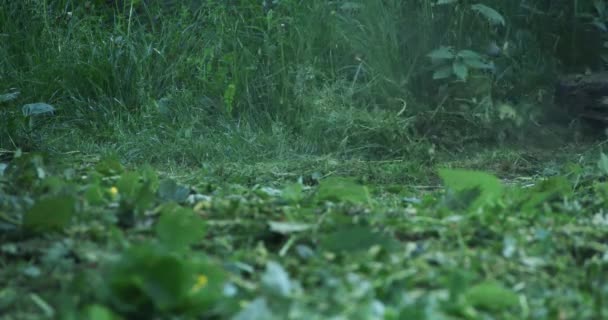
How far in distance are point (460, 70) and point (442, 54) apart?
15 cm

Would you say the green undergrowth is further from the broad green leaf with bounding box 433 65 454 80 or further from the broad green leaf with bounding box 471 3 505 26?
the broad green leaf with bounding box 471 3 505 26

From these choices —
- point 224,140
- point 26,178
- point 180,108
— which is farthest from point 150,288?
point 180,108

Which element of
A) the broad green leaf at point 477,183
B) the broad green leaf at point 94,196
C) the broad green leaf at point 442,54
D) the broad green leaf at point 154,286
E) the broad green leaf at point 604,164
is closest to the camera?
the broad green leaf at point 154,286

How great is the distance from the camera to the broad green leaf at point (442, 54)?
4773 millimetres

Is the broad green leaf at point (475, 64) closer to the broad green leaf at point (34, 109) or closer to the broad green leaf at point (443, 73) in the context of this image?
the broad green leaf at point (443, 73)

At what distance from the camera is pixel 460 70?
470 cm

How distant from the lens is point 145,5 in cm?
593

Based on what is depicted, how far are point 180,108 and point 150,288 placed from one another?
3.53 m

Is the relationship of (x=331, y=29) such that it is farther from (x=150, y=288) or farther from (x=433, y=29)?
(x=150, y=288)

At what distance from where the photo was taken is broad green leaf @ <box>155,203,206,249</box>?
1579mm

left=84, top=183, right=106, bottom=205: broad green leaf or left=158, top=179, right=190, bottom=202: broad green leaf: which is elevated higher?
left=84, top=183, right=106, bottom=205: broad green leaf

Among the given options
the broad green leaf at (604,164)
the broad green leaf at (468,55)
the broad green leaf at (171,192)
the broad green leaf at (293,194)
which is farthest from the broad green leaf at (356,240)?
the broad green leaf at (468,55)

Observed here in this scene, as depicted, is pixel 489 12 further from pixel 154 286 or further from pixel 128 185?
pixel 154 286

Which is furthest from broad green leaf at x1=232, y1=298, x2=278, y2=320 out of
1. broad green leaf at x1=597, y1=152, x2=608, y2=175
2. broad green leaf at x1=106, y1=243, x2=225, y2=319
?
broad green leaf at x1=597, y1=152, x2=608, y2=175
